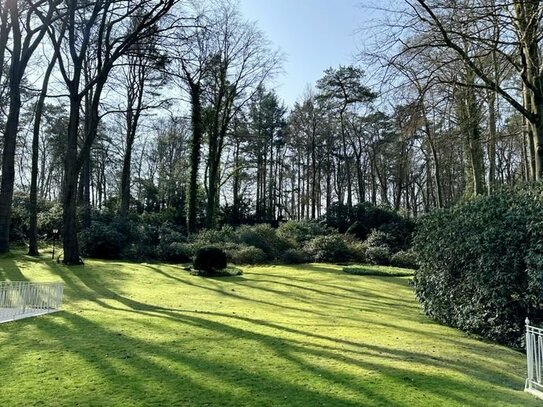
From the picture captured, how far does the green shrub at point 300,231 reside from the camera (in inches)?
1007

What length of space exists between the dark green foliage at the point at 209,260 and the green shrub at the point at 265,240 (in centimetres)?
559

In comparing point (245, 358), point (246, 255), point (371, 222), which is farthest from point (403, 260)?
point (245, 358)

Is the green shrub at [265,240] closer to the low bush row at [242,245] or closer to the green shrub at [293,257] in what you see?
the low bush row at [242,245]

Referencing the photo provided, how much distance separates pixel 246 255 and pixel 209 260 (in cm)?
447

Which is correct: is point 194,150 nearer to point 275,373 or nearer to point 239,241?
point 239,241

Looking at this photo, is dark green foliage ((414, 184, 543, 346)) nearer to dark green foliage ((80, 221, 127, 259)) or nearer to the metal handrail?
the metal handrail

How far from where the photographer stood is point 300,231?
88.3 feet

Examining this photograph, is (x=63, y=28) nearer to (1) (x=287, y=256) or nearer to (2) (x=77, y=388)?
(1) (x=287, y=256)

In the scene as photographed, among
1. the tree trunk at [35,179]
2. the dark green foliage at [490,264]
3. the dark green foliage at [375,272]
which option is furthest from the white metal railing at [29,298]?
the dark green foliage at [375,272]

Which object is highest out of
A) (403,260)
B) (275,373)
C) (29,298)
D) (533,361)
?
(403,260)

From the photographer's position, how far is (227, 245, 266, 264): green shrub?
22.3 metres

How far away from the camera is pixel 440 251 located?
31.2 ft

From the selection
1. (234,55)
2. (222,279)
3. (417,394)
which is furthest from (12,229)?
(417,394)

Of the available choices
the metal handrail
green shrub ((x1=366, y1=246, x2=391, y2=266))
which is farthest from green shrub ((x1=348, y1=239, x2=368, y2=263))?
the metal handrail
